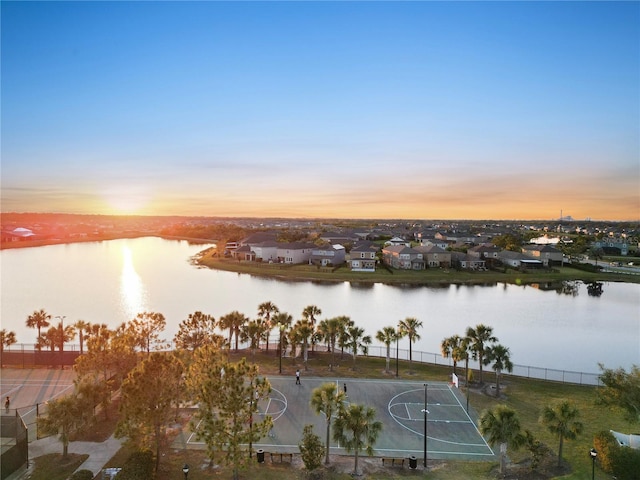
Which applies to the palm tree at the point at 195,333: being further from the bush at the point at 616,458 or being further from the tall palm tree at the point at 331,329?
the bush at the point at 616,458

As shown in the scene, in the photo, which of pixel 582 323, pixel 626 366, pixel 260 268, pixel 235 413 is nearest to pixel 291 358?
pixel 235 413

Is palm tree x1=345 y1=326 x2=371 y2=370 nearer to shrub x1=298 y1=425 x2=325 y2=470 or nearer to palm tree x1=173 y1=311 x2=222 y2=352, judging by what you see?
palm tree x1=173 y1=311 x2=222 y2=352

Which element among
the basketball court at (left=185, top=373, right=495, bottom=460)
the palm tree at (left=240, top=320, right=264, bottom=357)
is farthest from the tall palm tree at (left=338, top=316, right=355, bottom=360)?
the palm tree at (left=240, top=320, right=264, bottom=357)

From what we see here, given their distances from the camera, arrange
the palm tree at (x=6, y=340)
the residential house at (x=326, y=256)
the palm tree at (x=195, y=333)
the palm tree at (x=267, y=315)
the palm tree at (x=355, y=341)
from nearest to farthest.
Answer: the palm tree at (x=355, y=341), the palm tree at (x=195, y=333), the palm tree at (x=6, y=340), the palm tree at (x=267, y=315), the residential house at (x=326, y=256)

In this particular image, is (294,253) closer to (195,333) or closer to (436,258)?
(436,258)

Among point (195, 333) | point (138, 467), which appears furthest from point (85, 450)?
point (195, 333)

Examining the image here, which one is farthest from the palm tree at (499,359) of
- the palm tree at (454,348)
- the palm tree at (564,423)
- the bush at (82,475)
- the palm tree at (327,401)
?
the bush at (82,475)
